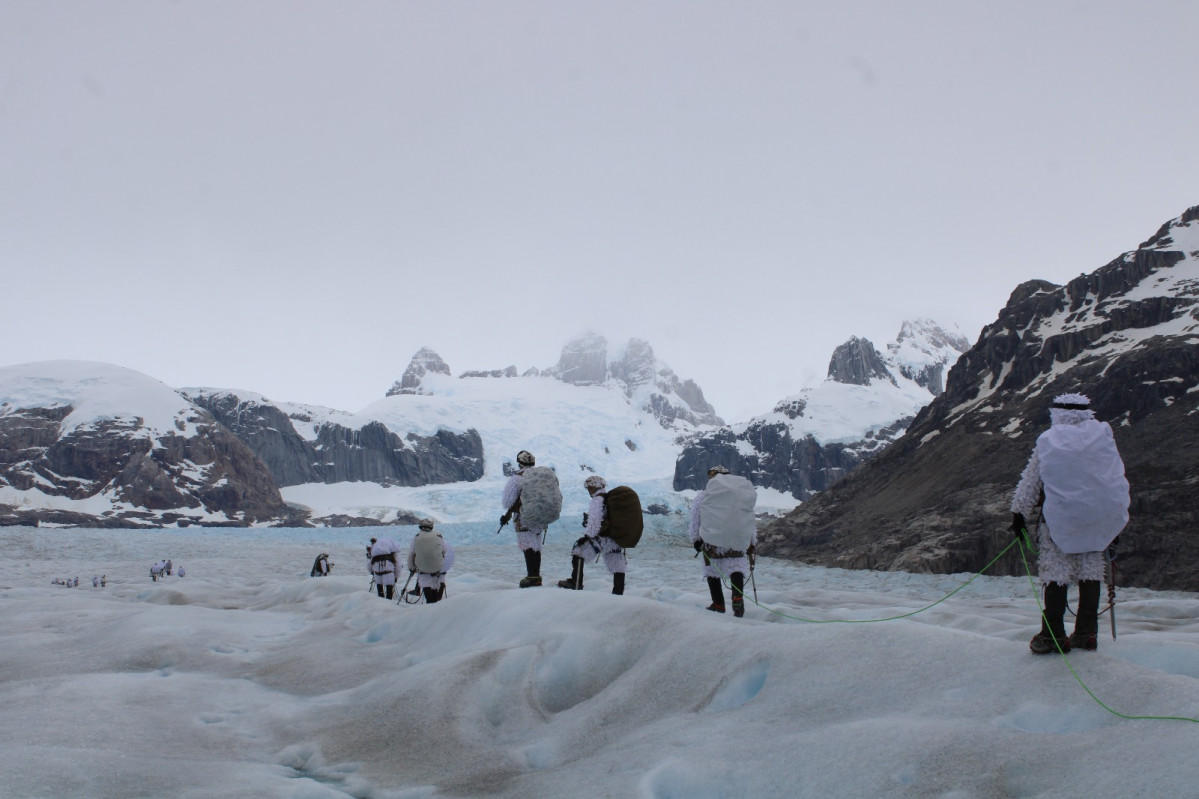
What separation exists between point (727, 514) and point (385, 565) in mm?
10379

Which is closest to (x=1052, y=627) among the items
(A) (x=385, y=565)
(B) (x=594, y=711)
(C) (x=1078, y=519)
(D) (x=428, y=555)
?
(C) (x=1078, y=519)

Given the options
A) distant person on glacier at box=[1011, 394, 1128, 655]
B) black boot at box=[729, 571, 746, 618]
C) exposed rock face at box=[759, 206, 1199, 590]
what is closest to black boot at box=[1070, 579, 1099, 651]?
distant person on glacier at box=[1011, 394, 1128, 655]

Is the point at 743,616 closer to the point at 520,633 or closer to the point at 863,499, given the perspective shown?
the point at 520,633

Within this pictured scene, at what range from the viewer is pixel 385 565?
749 inches

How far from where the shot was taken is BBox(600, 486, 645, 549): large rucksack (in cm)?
1316

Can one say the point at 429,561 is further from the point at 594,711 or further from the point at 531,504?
the point at 594,711

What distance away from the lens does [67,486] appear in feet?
624

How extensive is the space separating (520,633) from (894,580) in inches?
1254

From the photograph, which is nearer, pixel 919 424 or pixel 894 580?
pixel 894 580

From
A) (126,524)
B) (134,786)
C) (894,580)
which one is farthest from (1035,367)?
(126,524)

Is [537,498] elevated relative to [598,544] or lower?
elevated

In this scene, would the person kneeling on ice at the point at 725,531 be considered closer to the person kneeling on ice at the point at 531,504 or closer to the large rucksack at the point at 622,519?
the large rucksack at the point at 622,519

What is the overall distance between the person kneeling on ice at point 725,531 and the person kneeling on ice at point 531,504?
2959 mm

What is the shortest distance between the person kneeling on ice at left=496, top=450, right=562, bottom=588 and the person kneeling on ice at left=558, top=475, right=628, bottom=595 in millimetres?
810
